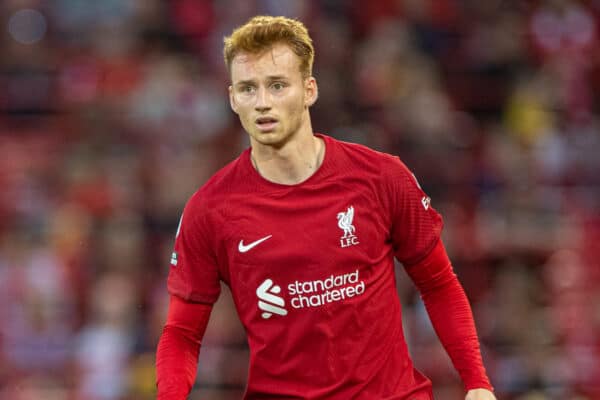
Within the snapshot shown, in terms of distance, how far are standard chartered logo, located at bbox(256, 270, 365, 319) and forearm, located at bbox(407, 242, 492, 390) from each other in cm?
34

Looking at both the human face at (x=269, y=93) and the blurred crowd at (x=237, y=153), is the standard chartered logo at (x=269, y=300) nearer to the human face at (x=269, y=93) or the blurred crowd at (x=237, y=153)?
the human face at (x=269, y=93)

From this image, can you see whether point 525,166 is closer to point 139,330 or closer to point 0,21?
point 139,330

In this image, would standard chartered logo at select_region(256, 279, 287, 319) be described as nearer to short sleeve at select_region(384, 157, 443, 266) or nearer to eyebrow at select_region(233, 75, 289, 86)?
short sleeve at select_region(384, 157, 443, 266)

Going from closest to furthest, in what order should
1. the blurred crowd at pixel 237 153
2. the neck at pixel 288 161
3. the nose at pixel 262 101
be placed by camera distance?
the nose at pixel 262 101 → the neck at pixel 288 161 → the blurred crowd at pixel 237 153

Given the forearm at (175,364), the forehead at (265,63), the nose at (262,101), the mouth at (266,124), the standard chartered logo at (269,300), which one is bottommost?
the forearm at (175,364)

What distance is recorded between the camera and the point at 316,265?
3916 millimetres

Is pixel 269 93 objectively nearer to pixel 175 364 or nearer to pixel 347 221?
pixel 347 221

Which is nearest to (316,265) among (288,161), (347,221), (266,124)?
(347,221)

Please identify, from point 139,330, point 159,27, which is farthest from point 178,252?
point 159,27

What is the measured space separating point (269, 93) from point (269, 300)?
72 cm

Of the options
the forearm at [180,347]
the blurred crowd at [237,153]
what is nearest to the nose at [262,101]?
the forearm at [180,347]

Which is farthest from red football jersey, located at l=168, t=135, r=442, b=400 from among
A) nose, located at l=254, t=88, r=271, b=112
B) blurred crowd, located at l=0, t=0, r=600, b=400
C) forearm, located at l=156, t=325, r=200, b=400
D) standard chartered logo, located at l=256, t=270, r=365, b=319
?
blurred crowd, located at l=0, t=0, r=600, b=400

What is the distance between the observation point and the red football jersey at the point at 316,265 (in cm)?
389

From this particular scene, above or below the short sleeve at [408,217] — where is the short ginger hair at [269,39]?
above
